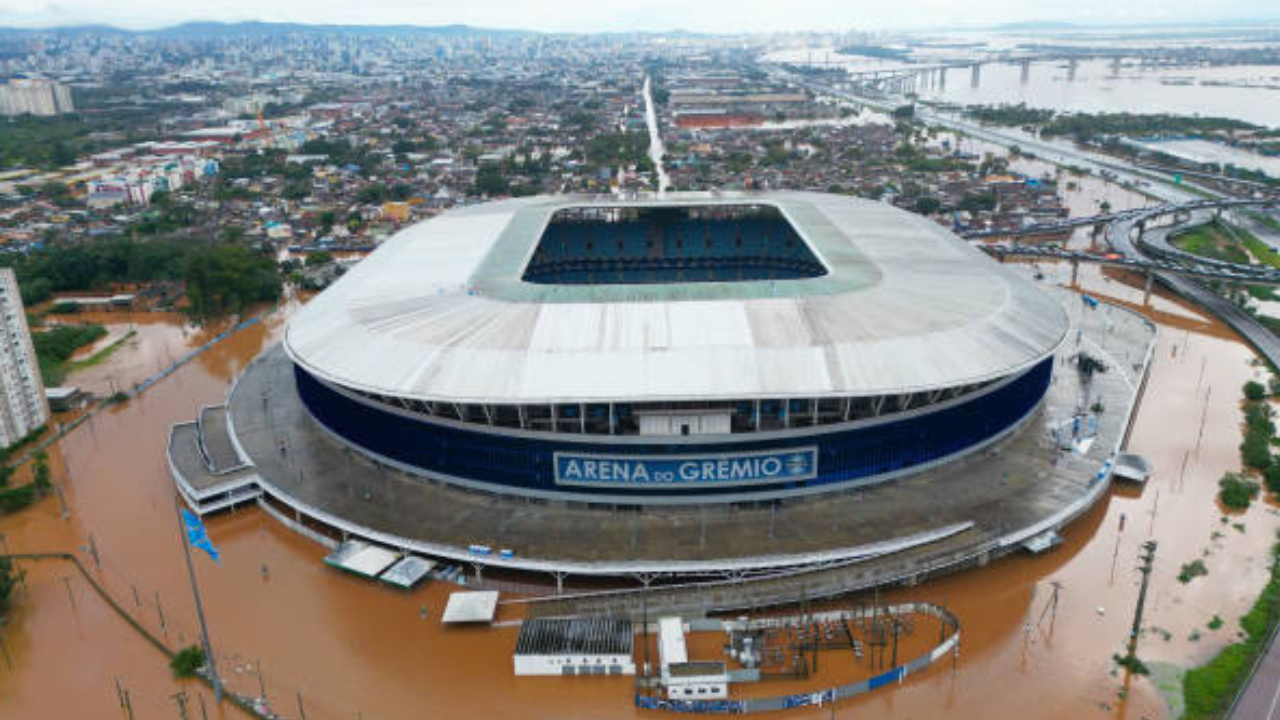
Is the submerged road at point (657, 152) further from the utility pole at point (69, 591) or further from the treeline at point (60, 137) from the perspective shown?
the treeline at point (60, 137)

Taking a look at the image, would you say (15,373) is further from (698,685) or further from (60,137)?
(60,137)

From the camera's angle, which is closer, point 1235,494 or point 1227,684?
point 1227,684

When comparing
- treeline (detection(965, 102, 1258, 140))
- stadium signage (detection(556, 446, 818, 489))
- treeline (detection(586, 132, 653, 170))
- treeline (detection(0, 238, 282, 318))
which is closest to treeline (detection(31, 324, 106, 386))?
treeline (detection(0, 238, 282, 318))

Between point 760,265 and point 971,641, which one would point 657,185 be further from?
point 971,641

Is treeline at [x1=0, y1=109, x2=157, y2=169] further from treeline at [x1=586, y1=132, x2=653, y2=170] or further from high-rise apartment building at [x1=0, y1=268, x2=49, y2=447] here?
high-rise apartment building at [x1=0, y1=268, x2=49, y2=447]

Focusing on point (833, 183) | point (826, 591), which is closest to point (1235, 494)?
point (826, 591)

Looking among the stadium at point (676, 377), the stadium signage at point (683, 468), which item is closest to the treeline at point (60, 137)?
the stadium at point (676, 377)
